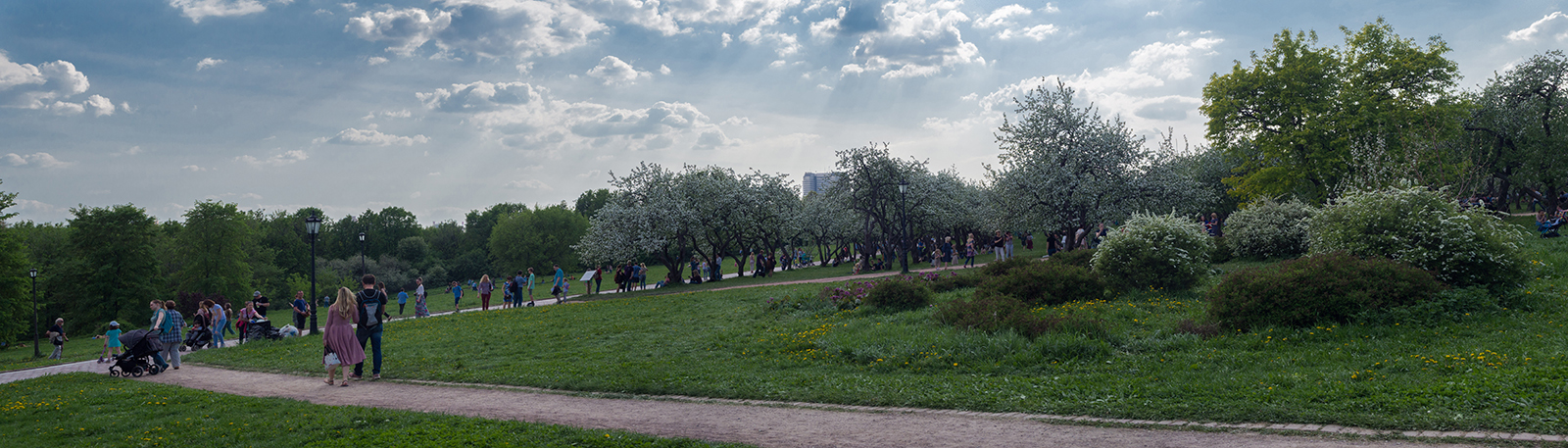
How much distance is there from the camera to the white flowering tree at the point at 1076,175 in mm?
28734

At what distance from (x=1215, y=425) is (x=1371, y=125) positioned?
3031cm

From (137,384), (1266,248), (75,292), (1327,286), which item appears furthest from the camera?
(75,292)

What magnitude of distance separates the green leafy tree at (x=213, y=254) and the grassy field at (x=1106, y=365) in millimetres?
47858

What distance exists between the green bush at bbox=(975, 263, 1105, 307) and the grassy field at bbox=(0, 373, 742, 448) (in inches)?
379

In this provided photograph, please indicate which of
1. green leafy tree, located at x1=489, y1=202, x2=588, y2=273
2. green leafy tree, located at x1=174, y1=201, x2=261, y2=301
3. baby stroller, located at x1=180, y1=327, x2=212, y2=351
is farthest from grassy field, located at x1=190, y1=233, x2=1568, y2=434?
green leafy tree, located at x1=489, y1=202, x2=588, y2=273

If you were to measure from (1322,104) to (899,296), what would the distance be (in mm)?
24094

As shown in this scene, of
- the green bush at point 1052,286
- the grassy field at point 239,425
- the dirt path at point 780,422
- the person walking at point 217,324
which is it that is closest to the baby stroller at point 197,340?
the person walking at point 217,324

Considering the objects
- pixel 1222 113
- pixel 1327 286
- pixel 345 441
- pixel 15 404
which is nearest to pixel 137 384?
pixel 15 404

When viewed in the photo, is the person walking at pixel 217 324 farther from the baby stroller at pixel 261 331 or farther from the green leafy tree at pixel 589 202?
the green leafy tree at pixel 589 202

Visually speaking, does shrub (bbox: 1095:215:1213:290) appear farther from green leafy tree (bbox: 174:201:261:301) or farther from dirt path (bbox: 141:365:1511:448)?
green leafy tree (bbox: 174:201:261:301)

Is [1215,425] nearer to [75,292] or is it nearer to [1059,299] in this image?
[1059,299]

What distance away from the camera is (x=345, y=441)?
22.7ft

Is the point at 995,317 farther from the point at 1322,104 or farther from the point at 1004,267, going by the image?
the point at 1322,104

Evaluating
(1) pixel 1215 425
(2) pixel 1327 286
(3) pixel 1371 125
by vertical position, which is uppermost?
(3) pixel 1371 125
